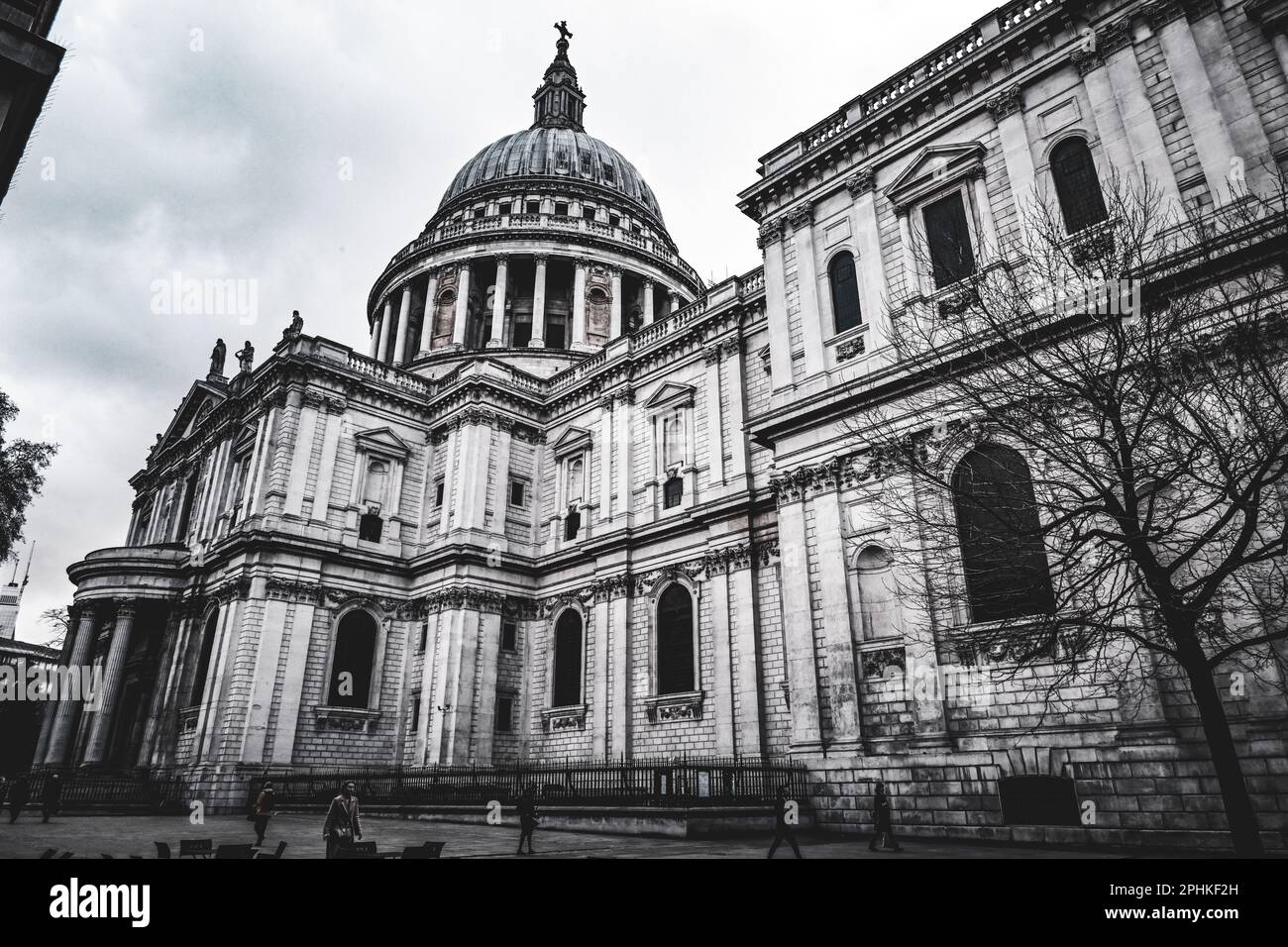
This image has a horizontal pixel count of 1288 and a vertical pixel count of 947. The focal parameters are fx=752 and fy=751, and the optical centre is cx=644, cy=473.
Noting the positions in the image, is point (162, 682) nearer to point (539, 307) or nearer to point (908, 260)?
point (539, 307)

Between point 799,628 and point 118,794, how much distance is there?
26022 millimetres

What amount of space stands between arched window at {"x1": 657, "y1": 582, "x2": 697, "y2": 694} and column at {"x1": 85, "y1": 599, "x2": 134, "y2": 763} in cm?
2419

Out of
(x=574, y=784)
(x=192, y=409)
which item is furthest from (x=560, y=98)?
(x=574, y=784)

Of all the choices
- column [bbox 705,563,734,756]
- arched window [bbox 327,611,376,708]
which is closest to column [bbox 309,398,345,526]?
arched window [bbox 327,611,376,708]

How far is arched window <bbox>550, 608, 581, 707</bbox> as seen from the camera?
3022cm

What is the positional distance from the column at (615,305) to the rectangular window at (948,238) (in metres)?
26.0

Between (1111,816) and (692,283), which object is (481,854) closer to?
(1111,816)

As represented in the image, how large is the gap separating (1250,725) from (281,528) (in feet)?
97.8

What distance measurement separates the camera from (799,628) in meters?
19.3

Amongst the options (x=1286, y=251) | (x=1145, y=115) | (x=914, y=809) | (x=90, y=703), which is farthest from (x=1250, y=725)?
(x=90, y=703)

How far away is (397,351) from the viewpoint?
46.2 meters

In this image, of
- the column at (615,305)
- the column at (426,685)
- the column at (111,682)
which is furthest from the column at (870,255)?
the column at (111,682)

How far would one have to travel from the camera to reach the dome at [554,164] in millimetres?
53969

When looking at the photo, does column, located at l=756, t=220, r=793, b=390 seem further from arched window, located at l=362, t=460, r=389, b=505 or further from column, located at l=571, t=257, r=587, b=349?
column, located at l=571, t=257, r=587, b=349
